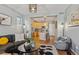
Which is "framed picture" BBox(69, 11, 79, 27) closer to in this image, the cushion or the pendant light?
the pendant light

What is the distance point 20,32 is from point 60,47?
564 millimetres

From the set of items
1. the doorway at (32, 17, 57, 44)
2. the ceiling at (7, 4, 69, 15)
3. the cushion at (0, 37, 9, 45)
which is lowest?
the cushion at (0, 37, 9, 45)

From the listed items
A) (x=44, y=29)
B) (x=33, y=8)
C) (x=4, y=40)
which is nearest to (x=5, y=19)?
(x=4, y=40)

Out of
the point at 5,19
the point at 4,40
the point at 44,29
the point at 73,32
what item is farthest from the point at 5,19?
the point at 73,32

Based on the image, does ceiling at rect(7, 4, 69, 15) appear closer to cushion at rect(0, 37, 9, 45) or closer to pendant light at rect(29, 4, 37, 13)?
pendant light at rect(29, 4, 37, 13)

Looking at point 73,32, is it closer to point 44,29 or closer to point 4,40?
point 44,29

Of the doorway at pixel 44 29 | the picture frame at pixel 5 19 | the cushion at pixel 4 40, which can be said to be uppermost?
the picture frame at pixel 5 19

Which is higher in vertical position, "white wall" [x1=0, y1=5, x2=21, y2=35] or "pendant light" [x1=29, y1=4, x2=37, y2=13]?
"pendant light" [x1=29, y1=4, x2=37, y2=13]

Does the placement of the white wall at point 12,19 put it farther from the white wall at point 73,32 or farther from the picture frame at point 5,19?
the white wall at point 73,32

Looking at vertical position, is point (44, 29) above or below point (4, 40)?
above

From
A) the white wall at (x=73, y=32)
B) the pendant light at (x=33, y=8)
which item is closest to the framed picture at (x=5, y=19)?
the pendant light at (x=33, y=8)

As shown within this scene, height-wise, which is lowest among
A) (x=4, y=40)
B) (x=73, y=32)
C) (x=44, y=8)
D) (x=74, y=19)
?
(x=4, y=40)

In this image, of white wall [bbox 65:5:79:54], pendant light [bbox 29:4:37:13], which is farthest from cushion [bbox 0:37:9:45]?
white wall [bbox 65:5:79:54]
